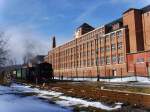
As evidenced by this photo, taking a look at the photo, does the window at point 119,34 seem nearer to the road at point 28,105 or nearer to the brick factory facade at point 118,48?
the brick factory facade at point 118,48

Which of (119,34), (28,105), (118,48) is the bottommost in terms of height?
(28,105)

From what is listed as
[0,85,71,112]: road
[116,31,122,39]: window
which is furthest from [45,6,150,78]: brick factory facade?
[0,85,71,112]: road

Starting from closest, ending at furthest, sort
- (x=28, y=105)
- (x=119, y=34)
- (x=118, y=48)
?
(x=28, y=105), (x=118, y=48), (x=119, y=34)

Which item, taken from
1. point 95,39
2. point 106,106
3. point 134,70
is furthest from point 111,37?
point 106,106

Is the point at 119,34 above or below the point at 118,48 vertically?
above

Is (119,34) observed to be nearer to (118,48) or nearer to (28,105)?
(118,48)

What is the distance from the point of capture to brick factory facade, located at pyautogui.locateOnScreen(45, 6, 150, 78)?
59.8 meters

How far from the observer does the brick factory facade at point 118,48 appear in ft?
196

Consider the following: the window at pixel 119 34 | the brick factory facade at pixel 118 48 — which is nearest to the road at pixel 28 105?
the brick factory facade at pixel 118 48

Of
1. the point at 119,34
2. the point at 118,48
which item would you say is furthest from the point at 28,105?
the point at 119,34

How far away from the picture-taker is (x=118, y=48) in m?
69.2

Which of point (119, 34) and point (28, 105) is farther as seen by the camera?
point (119, 34)

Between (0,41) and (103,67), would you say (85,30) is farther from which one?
(0,41)

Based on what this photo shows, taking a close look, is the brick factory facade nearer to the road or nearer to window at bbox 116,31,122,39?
window at bbox 116,31,122,39
